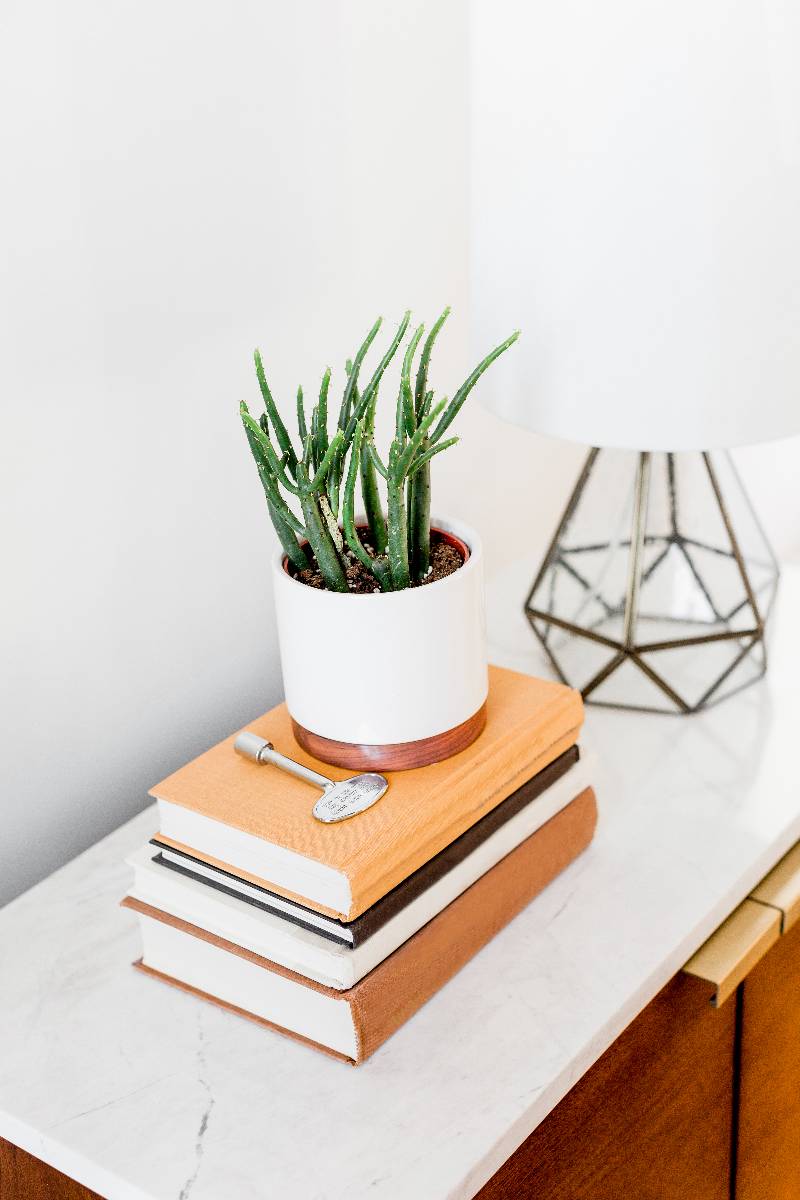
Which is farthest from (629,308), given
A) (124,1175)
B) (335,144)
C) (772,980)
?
(124,1175)

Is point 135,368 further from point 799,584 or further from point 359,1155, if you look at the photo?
point 799,584

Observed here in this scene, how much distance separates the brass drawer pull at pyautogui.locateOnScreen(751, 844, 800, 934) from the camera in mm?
787

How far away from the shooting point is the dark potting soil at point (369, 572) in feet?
2.30

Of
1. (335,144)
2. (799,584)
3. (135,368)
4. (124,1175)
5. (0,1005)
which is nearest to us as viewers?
(124,1175)

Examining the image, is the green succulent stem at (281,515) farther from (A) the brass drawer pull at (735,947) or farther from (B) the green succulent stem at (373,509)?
(A) the brass drawer pull at (735,947)

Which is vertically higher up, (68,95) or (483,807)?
(68,95)

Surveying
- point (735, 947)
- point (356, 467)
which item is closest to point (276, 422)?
point (356, 467)

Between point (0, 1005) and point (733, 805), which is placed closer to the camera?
point (0, 1005)

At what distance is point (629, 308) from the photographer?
74cm

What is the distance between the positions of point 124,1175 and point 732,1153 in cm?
47

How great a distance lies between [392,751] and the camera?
27.2 inches

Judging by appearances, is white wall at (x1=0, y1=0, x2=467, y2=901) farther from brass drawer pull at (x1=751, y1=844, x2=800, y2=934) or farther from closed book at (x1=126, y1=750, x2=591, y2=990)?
brass drawer pull at (x1=751, y1=844, x2=800, y2=934)

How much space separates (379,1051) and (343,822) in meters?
0.13

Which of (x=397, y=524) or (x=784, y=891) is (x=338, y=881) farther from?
(x=784, y=891)
